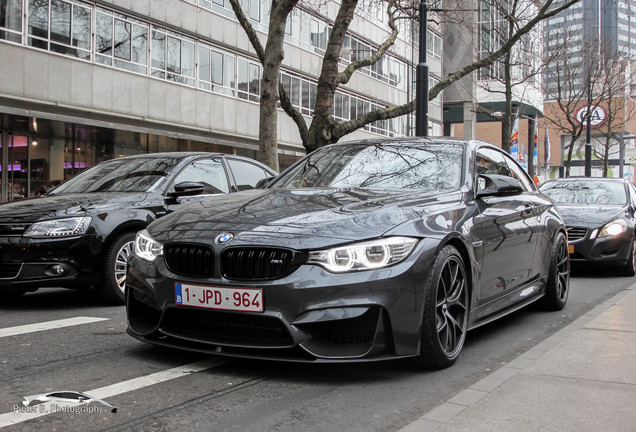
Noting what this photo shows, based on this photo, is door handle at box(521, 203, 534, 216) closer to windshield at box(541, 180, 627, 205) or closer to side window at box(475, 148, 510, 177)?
side window at box(475, 148, 510, 177)

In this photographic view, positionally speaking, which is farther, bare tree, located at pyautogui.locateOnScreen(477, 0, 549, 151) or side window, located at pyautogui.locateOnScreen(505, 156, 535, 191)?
bare tree, located at pyautogui.locateOnScreen(477, 0, 549, 151)

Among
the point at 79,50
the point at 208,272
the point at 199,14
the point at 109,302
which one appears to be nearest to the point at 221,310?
the point at 208,272

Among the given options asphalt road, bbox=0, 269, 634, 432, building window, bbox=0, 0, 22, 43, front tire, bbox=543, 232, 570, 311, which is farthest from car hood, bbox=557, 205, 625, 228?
building window, bbox=0, 0, 22, 43

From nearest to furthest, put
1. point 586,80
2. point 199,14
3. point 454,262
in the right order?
point 454,262, point 199,14, point 586,80

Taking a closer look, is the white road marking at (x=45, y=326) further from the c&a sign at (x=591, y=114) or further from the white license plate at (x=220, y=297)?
the c&a sign at (x=591, y=114)

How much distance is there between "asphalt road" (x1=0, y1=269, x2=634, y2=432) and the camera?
131 inches

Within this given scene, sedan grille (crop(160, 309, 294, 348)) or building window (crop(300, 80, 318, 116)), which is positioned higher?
building window (crop(300, 80, 318, 116))

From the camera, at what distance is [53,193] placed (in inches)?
303

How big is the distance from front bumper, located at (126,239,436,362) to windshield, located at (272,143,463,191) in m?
1.12

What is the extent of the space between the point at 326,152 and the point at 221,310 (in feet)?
7.96

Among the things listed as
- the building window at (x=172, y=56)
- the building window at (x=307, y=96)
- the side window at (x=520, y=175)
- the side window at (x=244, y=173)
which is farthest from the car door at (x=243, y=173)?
the building window at (x=307, y=96)

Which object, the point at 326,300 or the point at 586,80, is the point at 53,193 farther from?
the point at 586,80

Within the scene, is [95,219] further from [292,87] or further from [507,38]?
[292,87]

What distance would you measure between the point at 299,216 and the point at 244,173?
4.54m
